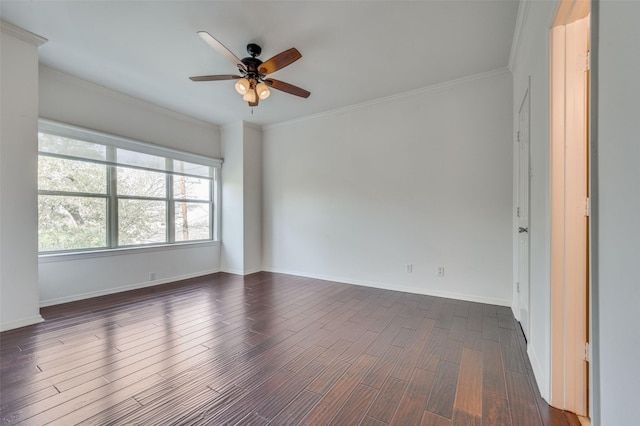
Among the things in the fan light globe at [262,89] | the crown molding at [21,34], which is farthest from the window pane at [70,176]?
the fan light globe at [262,89]

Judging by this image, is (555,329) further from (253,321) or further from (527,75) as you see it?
(253,321)

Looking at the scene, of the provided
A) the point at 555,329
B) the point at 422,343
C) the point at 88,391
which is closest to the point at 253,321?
the point at 88,391

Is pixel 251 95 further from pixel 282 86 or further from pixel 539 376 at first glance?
pixel 539 376

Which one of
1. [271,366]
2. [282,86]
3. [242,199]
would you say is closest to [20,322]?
[271,366]

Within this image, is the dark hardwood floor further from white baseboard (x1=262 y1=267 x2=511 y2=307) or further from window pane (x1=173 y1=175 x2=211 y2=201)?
window pane (x1=173 y1=175 x2=211 y2=201)

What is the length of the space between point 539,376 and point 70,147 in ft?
17.4

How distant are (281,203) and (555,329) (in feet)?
14.0

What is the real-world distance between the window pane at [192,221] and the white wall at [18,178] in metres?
2.00

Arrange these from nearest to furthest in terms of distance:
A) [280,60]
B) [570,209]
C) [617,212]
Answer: [617,212]
[570,209]
[280,60]

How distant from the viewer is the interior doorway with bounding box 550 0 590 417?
1441 millimetres

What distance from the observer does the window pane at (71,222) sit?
3.26m

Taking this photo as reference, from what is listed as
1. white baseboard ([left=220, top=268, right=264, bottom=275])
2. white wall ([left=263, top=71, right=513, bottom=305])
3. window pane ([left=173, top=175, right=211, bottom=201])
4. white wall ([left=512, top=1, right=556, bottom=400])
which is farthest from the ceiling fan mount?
white baseboard ([left=220, top=268, right=264, bottom=275])

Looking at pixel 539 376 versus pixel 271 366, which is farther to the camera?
pixel 271 366

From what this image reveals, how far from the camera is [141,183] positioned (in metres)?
4.20
